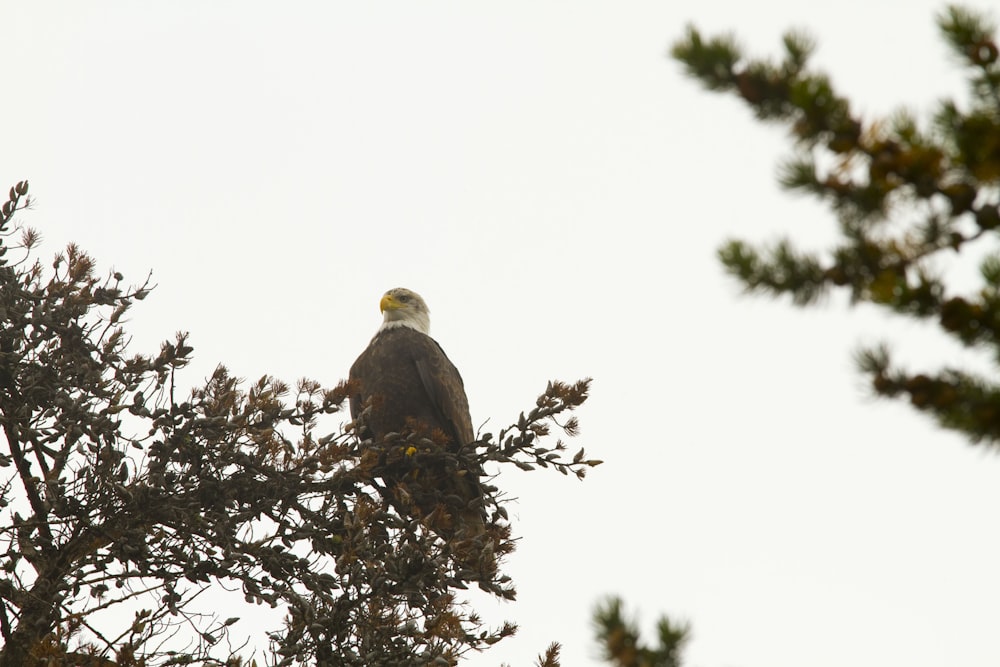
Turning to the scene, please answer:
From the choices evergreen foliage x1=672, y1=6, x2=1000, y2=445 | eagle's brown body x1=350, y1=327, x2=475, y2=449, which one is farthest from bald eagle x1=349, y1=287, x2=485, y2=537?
evergreen foliage x1=672, y1=6, x2=1000, y2=445

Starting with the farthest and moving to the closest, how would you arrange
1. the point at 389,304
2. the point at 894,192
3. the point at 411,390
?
1. the point at 389,304
2. the point at 411,390
3. the point at 894,192

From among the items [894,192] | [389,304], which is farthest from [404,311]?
[894,192]

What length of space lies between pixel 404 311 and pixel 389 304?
0.14 meters

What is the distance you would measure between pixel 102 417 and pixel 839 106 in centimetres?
345

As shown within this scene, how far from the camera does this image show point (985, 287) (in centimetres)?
222

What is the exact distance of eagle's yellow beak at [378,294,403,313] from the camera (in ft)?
28.7

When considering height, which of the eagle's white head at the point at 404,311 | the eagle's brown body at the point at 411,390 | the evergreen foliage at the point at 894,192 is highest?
the eagle's white head at the point at 404,311

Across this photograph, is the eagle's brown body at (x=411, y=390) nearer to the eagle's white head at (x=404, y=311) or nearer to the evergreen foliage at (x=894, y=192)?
the eagle's white head at (x=404, y=311)

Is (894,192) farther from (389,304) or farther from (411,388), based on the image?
(389,304)

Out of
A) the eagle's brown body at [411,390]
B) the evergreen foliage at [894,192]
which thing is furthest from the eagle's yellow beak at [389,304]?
the evergreen foliage at [894,192]

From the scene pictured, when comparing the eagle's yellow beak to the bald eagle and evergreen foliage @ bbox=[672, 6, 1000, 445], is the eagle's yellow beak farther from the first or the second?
evergreen foliage @ bbox=[672, 6, 1000, 445]

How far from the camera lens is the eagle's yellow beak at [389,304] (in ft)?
28.7

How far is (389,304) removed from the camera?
28.7 feet

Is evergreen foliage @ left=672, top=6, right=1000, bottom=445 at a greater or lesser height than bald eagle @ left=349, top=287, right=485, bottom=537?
lesser
